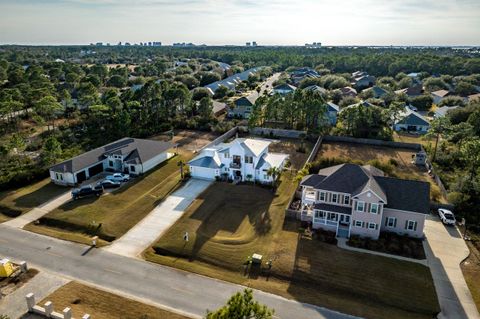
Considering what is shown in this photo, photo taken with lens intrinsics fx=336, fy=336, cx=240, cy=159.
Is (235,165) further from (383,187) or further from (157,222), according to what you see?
(383,187)

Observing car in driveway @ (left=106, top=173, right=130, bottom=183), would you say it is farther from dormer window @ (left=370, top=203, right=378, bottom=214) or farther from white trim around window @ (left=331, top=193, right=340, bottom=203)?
dormer window @ (left=370, top=203, right=378, bottom=214)

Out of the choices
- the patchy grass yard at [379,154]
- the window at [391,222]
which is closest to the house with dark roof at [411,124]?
the patchy grass yard at [379,154]

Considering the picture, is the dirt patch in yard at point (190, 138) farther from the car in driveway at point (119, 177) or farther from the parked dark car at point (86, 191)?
the parked dark car at point (86, 191)

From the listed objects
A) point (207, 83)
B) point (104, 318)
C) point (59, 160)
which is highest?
point (207, 83)

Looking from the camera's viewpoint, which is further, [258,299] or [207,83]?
[207,83]

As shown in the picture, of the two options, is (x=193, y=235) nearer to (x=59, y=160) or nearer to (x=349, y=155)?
(x=59, y=160)

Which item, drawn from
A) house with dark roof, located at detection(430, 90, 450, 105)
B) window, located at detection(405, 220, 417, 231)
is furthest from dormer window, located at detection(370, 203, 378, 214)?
house with dark roof, located at detection(430, 90, 450, 105)

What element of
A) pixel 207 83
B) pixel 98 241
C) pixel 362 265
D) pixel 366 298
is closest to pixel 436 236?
pixel 362 265

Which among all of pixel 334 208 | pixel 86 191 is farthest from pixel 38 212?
pixel 334 208
